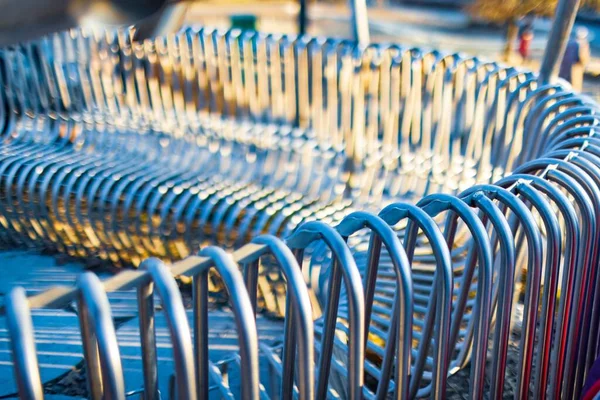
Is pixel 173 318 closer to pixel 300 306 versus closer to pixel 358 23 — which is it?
pixel 300 306

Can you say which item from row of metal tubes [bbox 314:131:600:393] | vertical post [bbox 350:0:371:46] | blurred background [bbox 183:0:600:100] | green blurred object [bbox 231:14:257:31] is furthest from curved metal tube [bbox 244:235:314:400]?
green blurred object [bbox 231:14:257:31]

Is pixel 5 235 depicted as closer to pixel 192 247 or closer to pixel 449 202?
pixel 192 247

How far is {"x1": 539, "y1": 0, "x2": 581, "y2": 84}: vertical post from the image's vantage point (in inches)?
156

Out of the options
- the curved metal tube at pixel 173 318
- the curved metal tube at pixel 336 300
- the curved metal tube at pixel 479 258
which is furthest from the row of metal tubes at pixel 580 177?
the curved metal tube at pixel 173 318

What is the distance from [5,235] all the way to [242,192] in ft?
5.77

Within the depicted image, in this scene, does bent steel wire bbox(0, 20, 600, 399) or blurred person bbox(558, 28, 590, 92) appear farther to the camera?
blurred person bbox(558, 28, 590, 92)

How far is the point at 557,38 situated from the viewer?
409 centimetres

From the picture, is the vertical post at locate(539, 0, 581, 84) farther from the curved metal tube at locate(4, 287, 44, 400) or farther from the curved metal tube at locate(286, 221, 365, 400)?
the curved metal tube at locate(4, 287, 44, 400)

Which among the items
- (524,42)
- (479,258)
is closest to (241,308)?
(479,258)

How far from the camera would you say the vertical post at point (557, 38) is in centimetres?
396

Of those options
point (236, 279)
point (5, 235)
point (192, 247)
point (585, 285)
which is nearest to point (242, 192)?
point (192, 247)

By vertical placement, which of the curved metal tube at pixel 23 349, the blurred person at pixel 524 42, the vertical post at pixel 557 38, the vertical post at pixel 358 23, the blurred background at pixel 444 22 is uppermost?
the blurred background at pixel 444 22

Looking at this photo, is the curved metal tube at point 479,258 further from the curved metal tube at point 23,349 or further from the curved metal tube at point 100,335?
the curved metal tube at point 23,349

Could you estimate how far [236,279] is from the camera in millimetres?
1517
